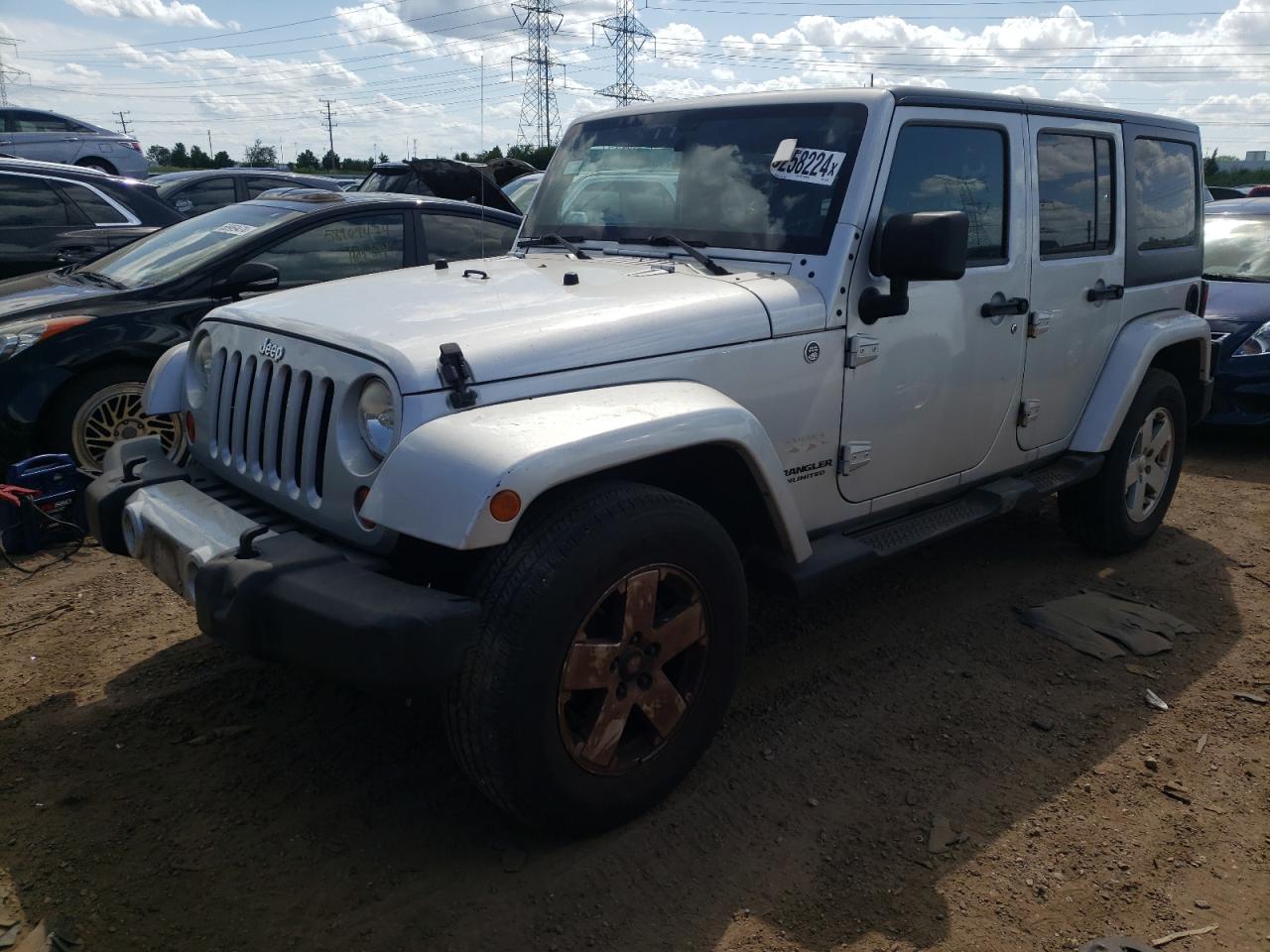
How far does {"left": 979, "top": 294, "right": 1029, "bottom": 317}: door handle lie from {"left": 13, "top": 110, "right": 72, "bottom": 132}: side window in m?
19.0

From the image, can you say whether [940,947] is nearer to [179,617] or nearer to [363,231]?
[179,617]

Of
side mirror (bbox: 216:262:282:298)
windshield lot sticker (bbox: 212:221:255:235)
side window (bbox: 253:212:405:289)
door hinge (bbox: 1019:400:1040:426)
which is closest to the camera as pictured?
door hinge (bbox: 1019:400:1040:426)

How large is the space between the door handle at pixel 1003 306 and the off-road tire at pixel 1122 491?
1.08 meters

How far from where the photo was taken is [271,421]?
2.87 meters

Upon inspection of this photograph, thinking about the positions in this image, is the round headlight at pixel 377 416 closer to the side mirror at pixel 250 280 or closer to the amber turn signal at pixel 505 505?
the amber turn signal at pixel 505 505

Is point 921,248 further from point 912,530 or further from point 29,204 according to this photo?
point 29,204

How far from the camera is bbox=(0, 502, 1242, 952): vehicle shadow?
8.11 ft

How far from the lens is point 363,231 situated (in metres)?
6.02

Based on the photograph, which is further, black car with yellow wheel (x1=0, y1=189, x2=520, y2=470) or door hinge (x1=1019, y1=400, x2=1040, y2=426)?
black car with yellow wheel (x1=0, y1=189, x2=520, y2=470)

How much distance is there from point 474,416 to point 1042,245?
2.72m

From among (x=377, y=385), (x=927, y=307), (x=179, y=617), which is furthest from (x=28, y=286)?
(x=927, y=307)

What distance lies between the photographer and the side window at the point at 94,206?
768 cm

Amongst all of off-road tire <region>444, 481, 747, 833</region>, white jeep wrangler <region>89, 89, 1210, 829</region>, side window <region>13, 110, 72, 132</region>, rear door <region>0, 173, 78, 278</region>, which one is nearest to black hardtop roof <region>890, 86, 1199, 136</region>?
white jeep wrangler <region>89, 89, 1210, 829</region>

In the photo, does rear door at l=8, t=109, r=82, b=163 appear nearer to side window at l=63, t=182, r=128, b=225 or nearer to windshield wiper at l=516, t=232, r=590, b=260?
side window at l=63, t=182, r=128, b=225
